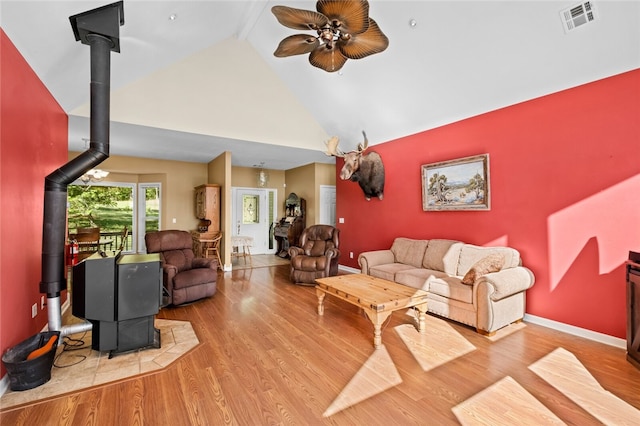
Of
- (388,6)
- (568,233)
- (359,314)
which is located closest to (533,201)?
(568,233)

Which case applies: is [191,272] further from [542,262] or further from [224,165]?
[542,262]

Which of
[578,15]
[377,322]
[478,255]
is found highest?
[578,15]

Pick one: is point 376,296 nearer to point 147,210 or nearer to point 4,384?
point 4,384

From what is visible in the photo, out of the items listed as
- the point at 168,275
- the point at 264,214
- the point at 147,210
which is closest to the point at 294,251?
the point at 168,275

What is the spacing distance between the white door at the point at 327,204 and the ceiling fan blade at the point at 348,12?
18.4 ft

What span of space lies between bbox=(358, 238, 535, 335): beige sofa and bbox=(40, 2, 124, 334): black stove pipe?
370 cm

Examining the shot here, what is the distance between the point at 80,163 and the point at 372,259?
12.6 ft

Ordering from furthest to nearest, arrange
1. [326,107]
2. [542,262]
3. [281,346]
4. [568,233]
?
[326,107], [542,262], [568,233], [281,346]

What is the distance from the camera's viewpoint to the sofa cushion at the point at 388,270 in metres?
4.13

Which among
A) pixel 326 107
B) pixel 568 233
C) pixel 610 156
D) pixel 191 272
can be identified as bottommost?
pixel 191 272

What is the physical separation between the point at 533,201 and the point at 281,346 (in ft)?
11.1

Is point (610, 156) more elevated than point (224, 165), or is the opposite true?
point (224, 165)

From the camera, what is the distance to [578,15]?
259 cm

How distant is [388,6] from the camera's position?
10.9ft
